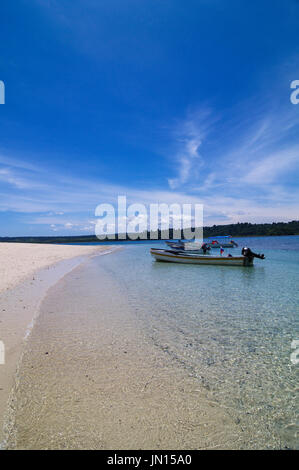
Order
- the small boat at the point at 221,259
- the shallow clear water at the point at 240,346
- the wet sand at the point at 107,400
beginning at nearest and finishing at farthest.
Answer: the wet sand at the point at 107,400
the shallow clear water at the point at 240,346
the small boat at the point at 221,259

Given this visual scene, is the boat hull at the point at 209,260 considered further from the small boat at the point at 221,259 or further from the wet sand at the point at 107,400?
the wet sand at the point at 107,400

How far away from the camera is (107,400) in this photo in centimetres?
357

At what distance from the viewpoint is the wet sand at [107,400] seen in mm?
2865

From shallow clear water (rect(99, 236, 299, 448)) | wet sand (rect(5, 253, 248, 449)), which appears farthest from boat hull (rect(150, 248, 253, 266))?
wet sand (rect(5, 253, 248, 449))

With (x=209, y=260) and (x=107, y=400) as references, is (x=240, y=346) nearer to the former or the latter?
(x=107, y=400)

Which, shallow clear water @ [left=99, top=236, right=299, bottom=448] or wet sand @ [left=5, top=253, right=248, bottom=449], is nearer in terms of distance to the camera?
wet sand @ [left=5, top=253, right=248, bottom=449]

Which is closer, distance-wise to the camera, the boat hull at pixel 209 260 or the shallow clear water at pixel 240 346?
the shallow clear water at pixel 240 346

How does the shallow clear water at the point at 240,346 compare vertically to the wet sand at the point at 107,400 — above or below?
below

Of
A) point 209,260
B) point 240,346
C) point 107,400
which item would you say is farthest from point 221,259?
point 107,400

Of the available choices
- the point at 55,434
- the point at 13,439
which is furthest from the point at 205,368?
the point at 13,439

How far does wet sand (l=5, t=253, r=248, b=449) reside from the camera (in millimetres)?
2865

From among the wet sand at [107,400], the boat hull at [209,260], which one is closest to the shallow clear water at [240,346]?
the wet sand at [107,400]

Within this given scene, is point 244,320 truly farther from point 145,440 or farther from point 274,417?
point 145,440

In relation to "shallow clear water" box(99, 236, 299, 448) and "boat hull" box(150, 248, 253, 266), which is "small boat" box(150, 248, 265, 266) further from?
"shallow clear water" box(99, 236, 299, 448)
